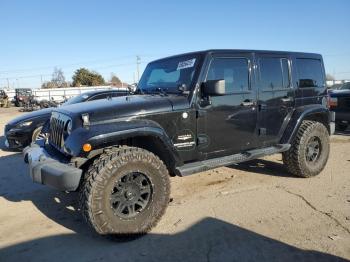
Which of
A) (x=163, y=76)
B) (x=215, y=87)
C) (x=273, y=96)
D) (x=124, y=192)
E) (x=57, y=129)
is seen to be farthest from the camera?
(x=273, y=96)

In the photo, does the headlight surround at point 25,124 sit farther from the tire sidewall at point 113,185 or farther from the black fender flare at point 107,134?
the tire sidewall at point 113,185

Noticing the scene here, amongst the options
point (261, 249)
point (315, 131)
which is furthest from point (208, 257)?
point (315, 131)

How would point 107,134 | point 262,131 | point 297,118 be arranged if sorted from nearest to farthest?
point 107,134, point 262,131, point 297,118

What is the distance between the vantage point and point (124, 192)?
4188mm

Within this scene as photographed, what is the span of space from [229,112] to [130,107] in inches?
58.7

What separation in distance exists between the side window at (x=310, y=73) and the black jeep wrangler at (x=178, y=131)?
18mm

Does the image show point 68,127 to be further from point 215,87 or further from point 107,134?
point 215,87

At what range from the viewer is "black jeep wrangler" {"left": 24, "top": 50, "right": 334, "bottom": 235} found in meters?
4.04

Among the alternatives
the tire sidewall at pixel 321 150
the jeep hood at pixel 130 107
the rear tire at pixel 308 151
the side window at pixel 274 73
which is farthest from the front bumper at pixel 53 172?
the tire sidewall at pixel 321 150

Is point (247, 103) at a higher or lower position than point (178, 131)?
higher

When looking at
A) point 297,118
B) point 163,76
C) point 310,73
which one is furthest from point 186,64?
point 310,73

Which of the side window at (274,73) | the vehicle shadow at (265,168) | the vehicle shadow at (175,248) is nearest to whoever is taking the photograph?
the vehicle shadow at (175,248)

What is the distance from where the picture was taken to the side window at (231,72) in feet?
16.7

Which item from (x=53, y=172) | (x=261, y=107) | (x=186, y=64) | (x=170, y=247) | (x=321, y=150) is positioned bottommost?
(x=170, y=247)
